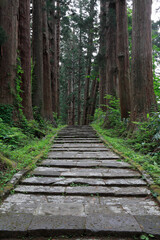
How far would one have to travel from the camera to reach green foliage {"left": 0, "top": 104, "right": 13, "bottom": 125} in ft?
23.1

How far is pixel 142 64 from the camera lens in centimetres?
745

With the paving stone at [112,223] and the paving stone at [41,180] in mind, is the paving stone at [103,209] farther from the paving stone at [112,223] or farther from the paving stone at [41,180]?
the paving stone at [41,180]

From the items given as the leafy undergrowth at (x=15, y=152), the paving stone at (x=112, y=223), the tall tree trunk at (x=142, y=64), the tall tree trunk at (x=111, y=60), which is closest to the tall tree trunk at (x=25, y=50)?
the leafy undergrowth at (x=15, y=152)

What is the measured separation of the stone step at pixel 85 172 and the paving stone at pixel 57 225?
1.61 meters

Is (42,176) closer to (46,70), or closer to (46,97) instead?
(46,97)

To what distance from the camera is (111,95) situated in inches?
473

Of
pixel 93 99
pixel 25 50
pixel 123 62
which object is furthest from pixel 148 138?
pixel 93 99

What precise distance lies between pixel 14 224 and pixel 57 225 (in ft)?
1.70

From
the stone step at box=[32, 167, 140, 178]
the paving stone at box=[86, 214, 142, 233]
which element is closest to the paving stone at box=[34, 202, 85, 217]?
the paving stone at box=[86, 214, 142, 233]

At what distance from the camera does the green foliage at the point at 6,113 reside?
7043 millimetres

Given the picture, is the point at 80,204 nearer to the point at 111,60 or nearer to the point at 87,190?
the point at 87,190

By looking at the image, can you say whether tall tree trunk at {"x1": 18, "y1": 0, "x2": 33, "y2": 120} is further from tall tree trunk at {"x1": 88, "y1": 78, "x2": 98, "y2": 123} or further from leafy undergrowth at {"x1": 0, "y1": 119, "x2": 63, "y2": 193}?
tall tree trunk at {"x1": 88, "y1": 78, "x2": 98, "y2": 123}

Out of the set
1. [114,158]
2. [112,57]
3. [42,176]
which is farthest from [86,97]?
[42,176]

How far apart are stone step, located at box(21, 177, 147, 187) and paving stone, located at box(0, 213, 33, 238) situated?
1136mm
